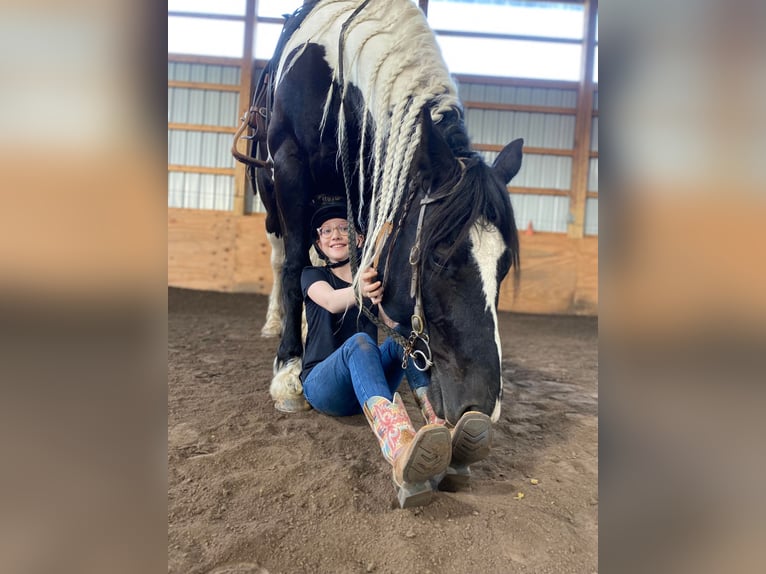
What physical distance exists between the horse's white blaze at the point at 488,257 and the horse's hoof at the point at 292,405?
97 centimetres

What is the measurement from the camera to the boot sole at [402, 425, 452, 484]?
106cm

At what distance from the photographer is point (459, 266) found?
49.4 inches

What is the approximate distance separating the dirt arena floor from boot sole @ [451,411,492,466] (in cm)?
15

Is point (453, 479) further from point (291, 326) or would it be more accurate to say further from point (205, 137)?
point (205, 137)

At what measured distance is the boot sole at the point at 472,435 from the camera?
113 centimetres

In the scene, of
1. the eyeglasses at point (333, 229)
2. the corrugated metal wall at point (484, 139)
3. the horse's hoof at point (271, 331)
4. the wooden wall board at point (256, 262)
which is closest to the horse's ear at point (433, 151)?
the eyeglasses at point (333, 229)

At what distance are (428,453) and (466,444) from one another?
0.14 meters

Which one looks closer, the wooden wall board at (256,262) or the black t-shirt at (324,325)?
the black t-shirt at (324,325)

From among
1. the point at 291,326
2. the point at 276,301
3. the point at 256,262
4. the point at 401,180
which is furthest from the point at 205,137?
the point at 401,180

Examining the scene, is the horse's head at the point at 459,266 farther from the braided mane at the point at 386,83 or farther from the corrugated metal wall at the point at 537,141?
the corrugated metal wall at the point at 537,141

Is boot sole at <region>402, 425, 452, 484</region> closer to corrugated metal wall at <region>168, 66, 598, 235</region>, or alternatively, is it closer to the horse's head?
the horse's head
